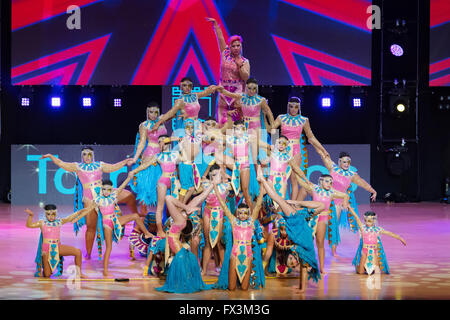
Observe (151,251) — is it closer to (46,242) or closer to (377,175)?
(46,242)

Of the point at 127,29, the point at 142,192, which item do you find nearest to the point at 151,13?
the point at 127,29

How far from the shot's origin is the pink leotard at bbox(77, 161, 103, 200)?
8.62 m

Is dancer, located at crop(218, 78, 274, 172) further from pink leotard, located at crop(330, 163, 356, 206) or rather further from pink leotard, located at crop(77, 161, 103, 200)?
pink leotard, located at crop(77, 161, 103, 200)

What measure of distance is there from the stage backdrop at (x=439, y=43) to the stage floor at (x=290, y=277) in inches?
169

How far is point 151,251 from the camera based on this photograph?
25.2 ft

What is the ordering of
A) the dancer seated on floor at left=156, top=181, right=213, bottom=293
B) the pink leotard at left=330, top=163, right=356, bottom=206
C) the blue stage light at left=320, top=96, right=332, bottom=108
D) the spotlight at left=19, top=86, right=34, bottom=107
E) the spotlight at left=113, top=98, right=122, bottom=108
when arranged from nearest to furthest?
the dancer seated on floor at left=156, top=181, right=213, bottom=293
the pink leotard at left=330, top=163, right=356, bottom=206
the spotlight at left=19, top=86, right=34, bottom=107
the spotlight at left=113, top=98, right=122, bottom=108
the blue stage light at left=320, top=96, right=332, bottom=108

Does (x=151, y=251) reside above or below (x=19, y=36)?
below

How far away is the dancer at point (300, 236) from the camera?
22.4 ft

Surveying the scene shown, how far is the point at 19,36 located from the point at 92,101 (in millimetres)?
1894

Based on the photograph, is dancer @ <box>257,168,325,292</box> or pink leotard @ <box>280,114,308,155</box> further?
pink leotard @ <box>280,114,308,155</box>

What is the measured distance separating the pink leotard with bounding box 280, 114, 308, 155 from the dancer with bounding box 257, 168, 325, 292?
6.21 ft

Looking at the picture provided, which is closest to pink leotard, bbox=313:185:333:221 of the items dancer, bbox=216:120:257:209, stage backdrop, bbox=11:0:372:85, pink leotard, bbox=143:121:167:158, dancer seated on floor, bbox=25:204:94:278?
dancer, bbox=216:120:257:209
